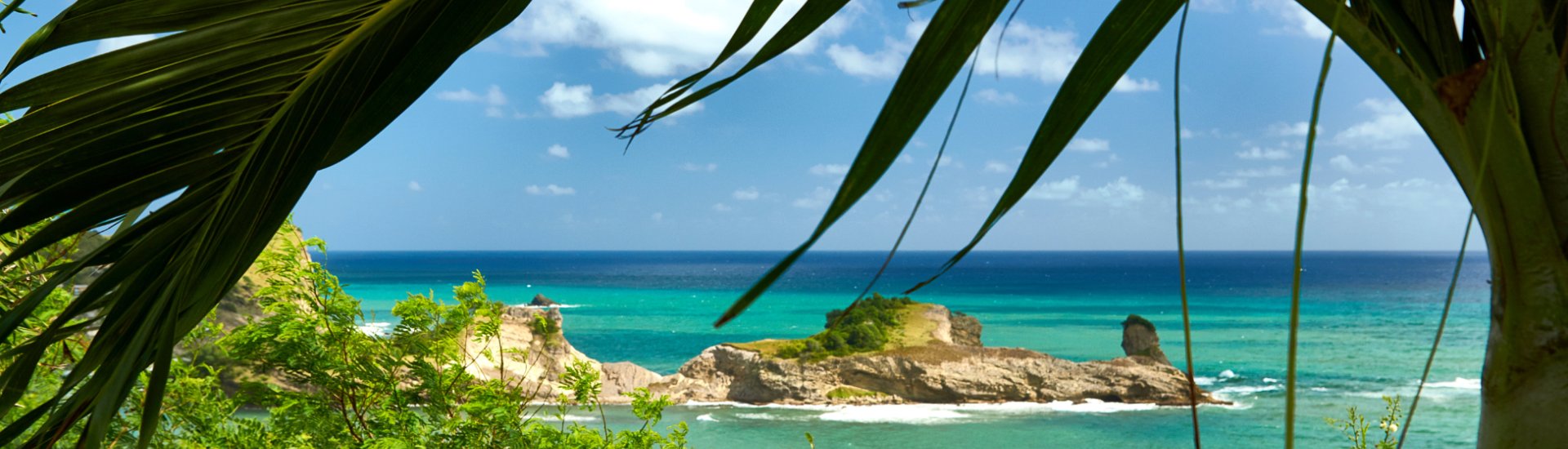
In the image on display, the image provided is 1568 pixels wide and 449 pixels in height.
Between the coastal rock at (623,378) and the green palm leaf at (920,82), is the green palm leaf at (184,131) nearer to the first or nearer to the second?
the green palm leaf at (920,82)

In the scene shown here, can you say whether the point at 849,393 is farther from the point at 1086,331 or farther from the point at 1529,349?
the point at 1529,349

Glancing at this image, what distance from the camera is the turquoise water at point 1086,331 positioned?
50.0 feet

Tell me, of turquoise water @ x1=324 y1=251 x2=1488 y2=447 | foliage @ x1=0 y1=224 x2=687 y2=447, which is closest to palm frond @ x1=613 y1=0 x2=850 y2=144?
foliage @ x1=0 y1=224 x2=687 y2=447

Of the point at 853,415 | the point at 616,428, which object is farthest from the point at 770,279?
the point at 853,415

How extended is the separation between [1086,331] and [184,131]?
103 feet

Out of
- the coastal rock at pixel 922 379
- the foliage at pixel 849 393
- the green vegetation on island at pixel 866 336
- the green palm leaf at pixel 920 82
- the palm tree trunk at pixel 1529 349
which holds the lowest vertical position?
the foliage at pixel 849 393

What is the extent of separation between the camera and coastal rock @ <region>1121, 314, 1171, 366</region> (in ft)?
62.4

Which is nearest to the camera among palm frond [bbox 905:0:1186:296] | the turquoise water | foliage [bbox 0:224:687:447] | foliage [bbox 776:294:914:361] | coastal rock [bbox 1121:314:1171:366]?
palm frond [bbox 905:0:1186:296]

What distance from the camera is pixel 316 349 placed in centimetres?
303

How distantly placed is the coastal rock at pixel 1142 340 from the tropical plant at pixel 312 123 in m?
19.6

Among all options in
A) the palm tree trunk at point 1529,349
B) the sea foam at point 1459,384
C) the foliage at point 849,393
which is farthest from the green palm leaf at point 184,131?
the sea foam at point 1459,384

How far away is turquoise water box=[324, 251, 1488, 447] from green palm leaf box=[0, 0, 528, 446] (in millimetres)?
2923

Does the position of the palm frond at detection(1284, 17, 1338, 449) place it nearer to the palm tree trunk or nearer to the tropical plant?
the tropical plant

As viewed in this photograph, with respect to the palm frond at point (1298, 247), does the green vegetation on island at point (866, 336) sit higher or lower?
lower
